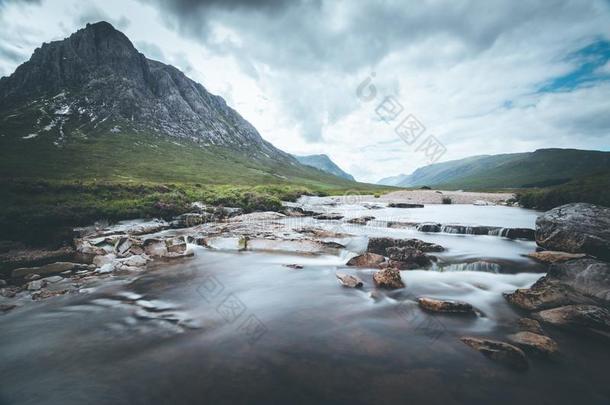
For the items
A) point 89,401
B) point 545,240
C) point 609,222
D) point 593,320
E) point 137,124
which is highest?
point 137,124

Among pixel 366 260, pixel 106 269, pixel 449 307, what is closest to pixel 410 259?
pixel 366 260

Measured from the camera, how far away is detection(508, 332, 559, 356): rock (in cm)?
773

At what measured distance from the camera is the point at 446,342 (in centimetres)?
850

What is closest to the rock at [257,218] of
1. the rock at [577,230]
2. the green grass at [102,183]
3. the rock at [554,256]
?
the green grass at [102,183]

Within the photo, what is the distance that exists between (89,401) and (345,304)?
819 cm

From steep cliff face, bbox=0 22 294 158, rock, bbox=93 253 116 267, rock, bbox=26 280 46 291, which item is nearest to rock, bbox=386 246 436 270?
rock, bbox=93 253 116 267

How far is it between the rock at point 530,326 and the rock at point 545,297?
4.53 ft

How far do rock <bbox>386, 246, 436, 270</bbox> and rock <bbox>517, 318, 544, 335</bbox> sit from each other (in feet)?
20.5

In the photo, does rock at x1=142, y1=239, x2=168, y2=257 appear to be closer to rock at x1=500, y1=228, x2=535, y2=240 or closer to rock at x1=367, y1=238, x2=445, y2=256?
rock at x1=367, y1=238, x2=445, y2=256

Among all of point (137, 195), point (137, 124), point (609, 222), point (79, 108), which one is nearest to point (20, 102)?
point (79, 108)

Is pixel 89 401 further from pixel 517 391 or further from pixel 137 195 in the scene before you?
pixel 137 195

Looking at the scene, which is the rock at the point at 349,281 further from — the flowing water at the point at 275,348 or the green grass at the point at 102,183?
the green grass at the point at 102,183

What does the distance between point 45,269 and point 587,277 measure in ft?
84.1

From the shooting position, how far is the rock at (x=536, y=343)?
773 centimetres
